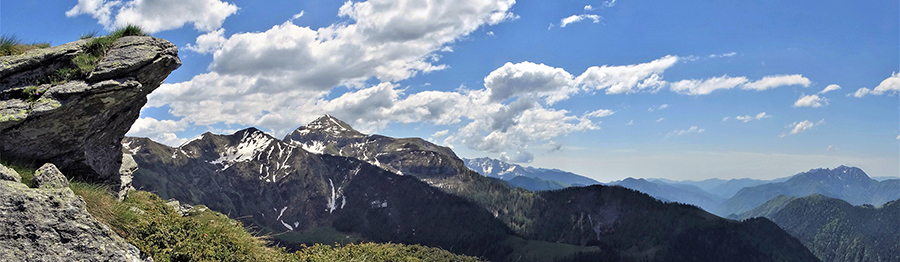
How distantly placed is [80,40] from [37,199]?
13.2 meters

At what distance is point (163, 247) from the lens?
45.9 ft

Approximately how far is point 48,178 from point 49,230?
569 centimetres

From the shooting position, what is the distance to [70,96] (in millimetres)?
17031

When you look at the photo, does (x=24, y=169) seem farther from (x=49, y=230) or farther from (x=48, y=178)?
(x=49, y=230)

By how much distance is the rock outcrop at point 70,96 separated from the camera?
16531 millimetres

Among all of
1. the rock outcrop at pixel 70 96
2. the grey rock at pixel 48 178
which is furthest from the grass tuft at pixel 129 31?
the grey rock at pixel 48 178

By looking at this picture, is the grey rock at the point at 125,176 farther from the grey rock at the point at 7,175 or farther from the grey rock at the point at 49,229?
the grey rock at the point at 49,229

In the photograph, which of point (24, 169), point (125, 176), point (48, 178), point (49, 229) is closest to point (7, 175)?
point (48, 178)

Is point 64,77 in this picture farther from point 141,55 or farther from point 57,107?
point 141,55

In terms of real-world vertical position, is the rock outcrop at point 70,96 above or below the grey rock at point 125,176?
above

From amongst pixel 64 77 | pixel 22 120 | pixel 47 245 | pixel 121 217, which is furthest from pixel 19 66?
pixel 47 245

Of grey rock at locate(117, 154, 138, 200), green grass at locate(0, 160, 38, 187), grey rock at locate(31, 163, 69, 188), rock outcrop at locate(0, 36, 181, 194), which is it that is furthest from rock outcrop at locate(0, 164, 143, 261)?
grey rock at locate(117, 154, 138, 200)

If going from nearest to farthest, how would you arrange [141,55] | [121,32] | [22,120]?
[22,120]
[141,55]
[121,32]

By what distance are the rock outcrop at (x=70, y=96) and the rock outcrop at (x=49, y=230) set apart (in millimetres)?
6202
